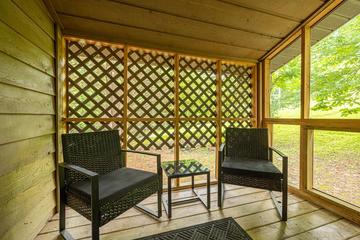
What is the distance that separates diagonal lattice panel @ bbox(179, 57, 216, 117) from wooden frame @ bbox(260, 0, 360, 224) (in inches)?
33.3

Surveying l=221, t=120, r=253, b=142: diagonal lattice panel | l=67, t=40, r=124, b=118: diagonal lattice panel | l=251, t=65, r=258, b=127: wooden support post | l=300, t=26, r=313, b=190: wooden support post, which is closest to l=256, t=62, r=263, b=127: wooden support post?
l=251, t=65, r=258, b=127: wooden support post

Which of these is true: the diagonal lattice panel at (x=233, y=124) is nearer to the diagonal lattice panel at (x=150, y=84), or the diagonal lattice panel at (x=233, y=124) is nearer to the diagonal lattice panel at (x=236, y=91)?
the diagonal lattice panel at (x=236, y=91)

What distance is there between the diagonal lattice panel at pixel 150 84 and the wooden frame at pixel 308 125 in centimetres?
140

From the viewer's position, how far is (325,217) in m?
1.63

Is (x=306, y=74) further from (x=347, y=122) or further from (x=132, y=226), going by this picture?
(x=132, y=226)

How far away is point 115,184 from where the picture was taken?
133cm

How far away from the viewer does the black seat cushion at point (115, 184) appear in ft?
3.84

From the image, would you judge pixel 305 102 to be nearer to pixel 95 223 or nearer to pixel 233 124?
pixel 233 124

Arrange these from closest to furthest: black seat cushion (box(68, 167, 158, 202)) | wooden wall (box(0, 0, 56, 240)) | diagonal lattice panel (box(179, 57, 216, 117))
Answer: wooden wall (box(0, 0, 56, 240)), black seat cushion (box(68, 167, 158, 202)), diagonal lattice panel (box(179, 57, 216, 117))

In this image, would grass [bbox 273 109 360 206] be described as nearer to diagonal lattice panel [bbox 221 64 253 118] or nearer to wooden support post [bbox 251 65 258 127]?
wooden support post [bbox 251 65 258 127]

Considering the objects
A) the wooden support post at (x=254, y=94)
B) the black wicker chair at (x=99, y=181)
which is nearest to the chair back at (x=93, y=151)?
the black wicker chair at (x=99, y=181)

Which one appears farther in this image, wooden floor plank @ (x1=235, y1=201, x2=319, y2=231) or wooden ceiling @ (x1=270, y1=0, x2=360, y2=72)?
wooden ceiling @ (x1=270, y1=0, x2=360, y2=72)

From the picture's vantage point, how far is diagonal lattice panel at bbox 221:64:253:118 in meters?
2.54

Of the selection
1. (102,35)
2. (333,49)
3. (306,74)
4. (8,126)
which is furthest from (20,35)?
(333,49)
